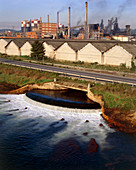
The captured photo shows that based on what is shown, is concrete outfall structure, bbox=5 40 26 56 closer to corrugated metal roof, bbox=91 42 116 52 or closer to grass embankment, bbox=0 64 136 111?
grass embankment, bbox=0 64 136 111

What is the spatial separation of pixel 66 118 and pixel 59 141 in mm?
6510

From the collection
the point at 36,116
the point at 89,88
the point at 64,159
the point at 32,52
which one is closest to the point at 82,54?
the point at 32,52

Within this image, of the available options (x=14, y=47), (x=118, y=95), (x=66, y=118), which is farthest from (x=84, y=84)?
(x=14, y=47)

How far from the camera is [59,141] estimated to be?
24172mm

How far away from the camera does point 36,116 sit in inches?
1228

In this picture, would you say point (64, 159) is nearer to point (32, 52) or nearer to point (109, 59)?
point (109, 59)

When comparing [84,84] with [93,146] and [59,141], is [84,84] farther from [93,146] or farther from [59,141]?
[93,146]

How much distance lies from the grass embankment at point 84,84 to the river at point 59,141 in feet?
13.4

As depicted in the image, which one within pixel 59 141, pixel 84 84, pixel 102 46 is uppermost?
pixel 102 46

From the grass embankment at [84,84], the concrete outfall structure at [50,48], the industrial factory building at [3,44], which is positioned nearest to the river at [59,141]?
the grass embankment at [84,84]

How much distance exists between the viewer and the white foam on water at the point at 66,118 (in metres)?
25.5

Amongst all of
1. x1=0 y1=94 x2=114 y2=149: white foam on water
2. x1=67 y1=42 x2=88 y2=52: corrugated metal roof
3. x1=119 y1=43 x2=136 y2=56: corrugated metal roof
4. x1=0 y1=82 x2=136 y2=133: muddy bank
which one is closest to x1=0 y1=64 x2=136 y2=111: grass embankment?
x1=0 y1=82 x2=136 y2=133: muddy bank

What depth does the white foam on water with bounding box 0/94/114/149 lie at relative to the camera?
2548cm

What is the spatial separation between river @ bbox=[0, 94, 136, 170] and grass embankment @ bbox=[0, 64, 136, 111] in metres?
4.07
